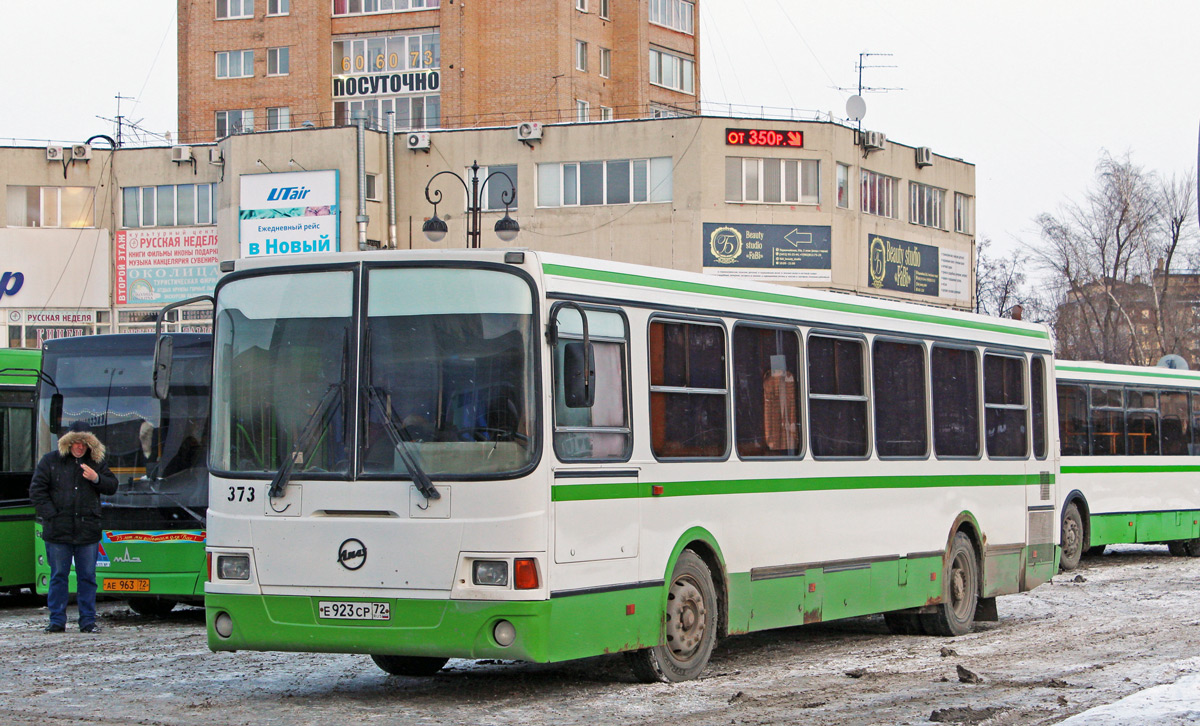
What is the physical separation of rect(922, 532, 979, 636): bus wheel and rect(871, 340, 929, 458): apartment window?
1.13 metres

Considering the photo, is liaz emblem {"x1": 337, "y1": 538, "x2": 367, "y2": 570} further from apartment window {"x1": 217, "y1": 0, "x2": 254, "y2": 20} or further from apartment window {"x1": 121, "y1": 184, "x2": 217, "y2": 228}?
apartment window {"x1": 217, "y1": 0, "x2": 254, "y2": 20}

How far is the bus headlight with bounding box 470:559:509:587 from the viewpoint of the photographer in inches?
Answer: 362

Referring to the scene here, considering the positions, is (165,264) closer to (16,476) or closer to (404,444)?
(16,476)

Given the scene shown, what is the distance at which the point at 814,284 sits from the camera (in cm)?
4969

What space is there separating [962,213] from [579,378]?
5101 cm

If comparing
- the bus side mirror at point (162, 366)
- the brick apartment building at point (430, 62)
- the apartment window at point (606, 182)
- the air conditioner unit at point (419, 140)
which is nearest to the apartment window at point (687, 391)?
the bus side mirror at point (162, 366)

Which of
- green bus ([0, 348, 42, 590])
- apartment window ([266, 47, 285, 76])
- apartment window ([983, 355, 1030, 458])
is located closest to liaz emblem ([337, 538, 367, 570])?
apartment window ([983, 355, 1030, 458])

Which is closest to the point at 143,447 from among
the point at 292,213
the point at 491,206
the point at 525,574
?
the point at 525,574

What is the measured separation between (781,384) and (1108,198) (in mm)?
66678

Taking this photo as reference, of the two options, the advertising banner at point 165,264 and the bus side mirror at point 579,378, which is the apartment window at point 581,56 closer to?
the advertising banner at point 165,264

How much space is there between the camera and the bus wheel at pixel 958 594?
13.9 metres

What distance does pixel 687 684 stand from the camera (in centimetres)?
1050

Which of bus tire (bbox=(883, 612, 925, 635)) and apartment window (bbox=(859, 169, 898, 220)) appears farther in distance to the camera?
apartment window (bbox=(859, 169, 898, 220))

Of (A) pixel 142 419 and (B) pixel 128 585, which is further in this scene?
(A) pixel 142 419
